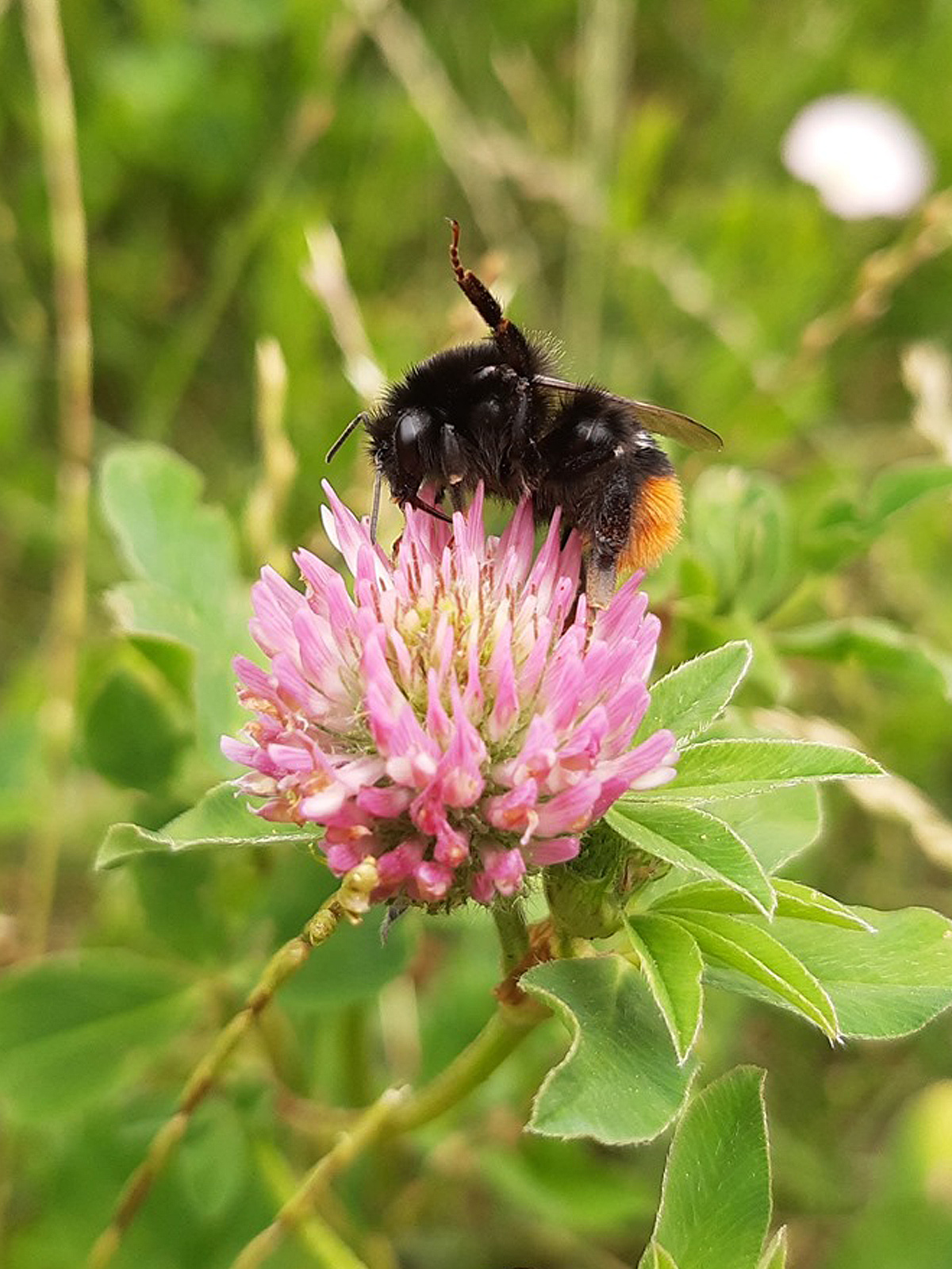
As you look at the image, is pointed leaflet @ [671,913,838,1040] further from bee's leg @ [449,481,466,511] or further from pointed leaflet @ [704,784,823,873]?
bee's leg @ [449,481,466,511]

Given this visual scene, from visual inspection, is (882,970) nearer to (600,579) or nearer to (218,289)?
(600,579)

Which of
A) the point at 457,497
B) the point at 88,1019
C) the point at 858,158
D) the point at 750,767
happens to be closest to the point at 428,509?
the point at 457,497

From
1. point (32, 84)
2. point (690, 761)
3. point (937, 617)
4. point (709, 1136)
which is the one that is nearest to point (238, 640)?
point (690, 761)

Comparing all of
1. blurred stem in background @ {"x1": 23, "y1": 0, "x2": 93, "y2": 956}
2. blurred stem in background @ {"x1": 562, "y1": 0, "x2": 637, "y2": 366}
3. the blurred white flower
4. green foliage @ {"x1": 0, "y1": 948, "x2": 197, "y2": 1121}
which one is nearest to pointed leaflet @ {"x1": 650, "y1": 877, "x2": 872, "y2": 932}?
green foliage @ {"x1": 0, "y1": 948, "x2": 197, "y2": 1121}

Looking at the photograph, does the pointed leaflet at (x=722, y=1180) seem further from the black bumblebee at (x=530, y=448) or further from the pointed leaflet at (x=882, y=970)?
the black bumblebee at (x=530, y=448)

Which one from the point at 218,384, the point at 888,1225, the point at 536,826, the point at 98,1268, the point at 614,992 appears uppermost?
the point at 218,384

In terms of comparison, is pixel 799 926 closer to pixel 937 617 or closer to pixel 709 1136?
pixel 709 1136
